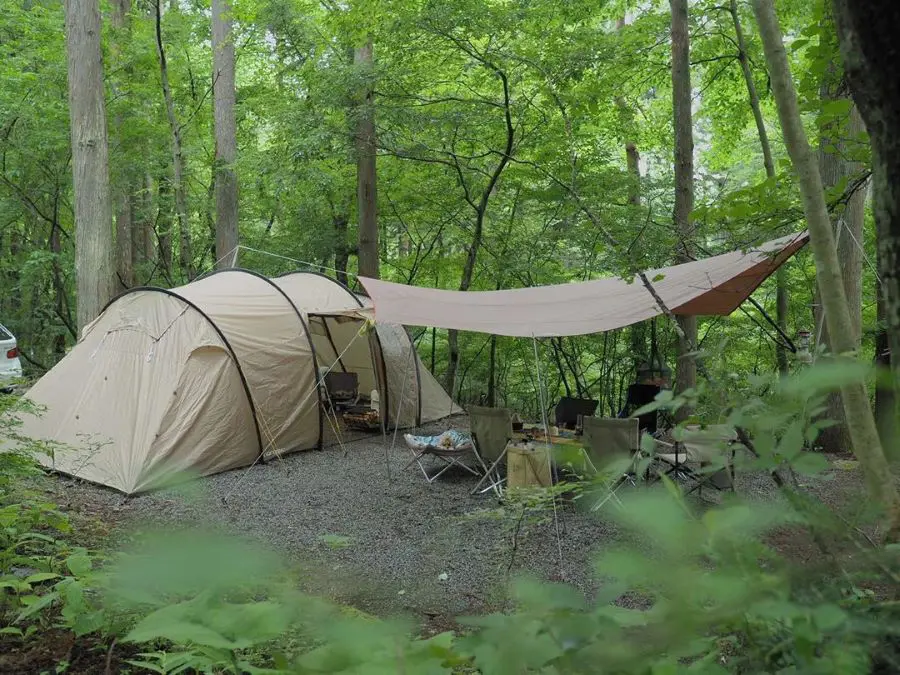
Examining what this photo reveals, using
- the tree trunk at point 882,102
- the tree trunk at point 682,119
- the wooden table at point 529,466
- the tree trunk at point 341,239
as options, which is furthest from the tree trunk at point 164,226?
the tree trunk at point 882,102

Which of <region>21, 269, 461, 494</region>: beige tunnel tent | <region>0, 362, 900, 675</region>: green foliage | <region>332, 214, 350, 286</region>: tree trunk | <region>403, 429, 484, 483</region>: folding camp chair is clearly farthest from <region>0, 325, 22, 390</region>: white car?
<region>0, 362, 900, 675</region>: green foliage

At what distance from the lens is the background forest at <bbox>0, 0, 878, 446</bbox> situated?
23.7 feet

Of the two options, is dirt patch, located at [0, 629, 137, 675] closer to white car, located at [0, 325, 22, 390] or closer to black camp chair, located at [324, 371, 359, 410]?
black camp chair, located at [324, 371, 359, 410]

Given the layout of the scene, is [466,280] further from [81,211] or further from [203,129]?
[203,129]

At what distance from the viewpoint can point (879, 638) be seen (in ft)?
2.30

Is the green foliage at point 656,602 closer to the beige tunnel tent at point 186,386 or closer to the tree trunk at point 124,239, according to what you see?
the beige tunnel tent at point 186,386

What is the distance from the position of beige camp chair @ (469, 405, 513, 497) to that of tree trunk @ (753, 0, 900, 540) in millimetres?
3833

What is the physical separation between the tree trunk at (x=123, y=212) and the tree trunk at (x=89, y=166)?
3144mm

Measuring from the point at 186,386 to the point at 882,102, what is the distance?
555 cm

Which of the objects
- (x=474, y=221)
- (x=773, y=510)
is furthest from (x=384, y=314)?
(x=474, y=221)

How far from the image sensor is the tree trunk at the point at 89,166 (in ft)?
21.7

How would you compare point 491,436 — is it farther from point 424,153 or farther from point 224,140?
point 224,140

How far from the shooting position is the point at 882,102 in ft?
2.56

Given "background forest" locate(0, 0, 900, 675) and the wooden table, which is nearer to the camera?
"background forest" locate(0, 0, 900, 675)
